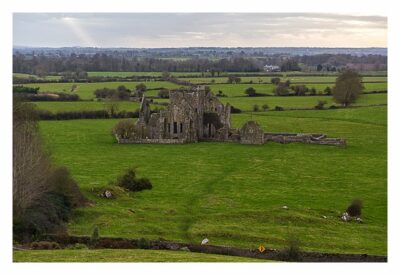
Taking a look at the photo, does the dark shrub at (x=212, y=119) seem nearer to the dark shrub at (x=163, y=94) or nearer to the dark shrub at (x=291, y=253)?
the dark shrub at (x=163, y=94)

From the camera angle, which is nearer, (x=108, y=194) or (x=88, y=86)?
(x=108, y=194)

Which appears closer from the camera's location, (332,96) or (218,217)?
(218,217)

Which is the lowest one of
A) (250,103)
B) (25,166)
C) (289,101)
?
(25,166)

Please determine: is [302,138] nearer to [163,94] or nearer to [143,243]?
[163,94]

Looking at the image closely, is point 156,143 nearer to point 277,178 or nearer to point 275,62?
point 277,178

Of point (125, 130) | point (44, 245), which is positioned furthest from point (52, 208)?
point (125, 130)

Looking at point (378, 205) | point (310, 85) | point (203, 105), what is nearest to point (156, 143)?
point (203, 105)

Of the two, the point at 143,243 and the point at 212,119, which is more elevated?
the point at 212,119

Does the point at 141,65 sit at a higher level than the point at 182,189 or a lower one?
higher
